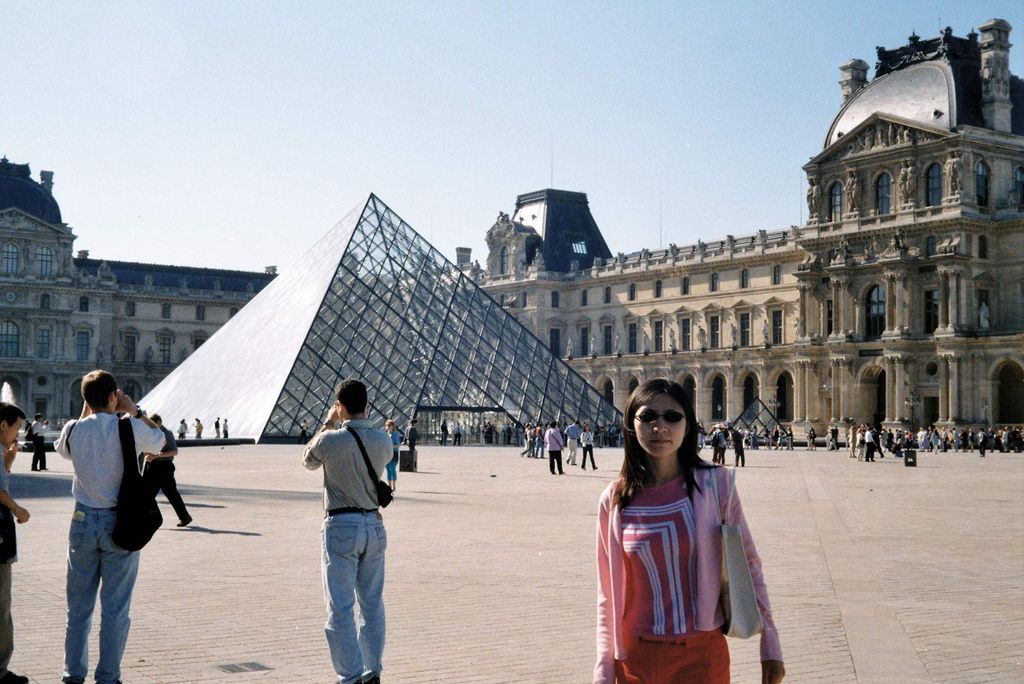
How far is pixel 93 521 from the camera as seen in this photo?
5.77m

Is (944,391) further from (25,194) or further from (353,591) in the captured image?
(25,194)

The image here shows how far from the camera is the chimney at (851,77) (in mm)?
58469


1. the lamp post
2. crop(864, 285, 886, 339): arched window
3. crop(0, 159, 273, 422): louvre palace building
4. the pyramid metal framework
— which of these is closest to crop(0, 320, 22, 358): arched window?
crop(0, 159, 273, 422): louvre palace building

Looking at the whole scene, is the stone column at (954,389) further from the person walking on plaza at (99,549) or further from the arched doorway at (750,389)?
the person walking on plaza at (99,549)

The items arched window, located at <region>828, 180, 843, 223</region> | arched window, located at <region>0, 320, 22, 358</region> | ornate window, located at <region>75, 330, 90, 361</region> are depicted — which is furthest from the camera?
ornate window, located at <region>75, 330, 90, 361</region>

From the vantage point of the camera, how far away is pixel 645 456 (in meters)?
3.92

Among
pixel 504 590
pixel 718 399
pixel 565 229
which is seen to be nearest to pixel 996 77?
pixel 718 399

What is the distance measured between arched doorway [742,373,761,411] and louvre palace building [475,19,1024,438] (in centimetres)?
11

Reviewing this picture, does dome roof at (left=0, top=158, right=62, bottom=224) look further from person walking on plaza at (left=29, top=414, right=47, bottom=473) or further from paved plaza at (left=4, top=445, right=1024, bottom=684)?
paved plaza at (left=4, top=445, right=1024, bottom=684)

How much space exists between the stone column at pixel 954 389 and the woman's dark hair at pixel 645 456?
160ft

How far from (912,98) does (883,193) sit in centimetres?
418

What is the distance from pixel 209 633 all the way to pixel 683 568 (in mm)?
4260

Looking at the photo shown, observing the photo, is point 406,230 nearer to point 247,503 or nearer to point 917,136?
point 917,136

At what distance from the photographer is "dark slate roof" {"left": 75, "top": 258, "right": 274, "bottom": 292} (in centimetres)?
8494
